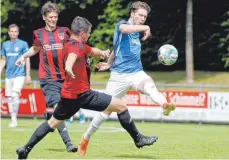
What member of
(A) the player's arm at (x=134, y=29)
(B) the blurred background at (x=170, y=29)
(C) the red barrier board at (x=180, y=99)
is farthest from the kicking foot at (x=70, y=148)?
(B) the blurred background at (x=170, y=29)

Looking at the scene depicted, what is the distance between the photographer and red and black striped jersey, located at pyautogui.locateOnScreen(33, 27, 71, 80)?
12172mm

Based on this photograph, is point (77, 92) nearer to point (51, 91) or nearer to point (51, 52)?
point (51, 91)

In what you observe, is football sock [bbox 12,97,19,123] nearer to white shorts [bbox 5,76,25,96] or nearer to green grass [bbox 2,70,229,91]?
white shorts [bbox 5,76,25,96]

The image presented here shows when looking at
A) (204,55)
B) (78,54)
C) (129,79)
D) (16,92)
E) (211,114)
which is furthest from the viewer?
(204,55)

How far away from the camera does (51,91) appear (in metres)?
12.1

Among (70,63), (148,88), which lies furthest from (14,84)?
Result: (70,63)

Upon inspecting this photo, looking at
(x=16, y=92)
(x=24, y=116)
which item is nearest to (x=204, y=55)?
(x=24, y=116)

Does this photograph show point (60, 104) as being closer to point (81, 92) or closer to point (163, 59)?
point (81, 92)

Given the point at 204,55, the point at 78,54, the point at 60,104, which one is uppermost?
the point at 78,54

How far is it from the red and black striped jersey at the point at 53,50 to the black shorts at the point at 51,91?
0.08m

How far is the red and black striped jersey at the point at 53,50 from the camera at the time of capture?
39.9ft

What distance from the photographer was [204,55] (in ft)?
134

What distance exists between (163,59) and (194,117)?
411 inches

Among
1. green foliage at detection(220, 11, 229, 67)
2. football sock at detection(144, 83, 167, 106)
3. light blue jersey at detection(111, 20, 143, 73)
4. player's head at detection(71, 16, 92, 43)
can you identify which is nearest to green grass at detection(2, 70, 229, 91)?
green foliage at detection(220, 11, 229, 67)
